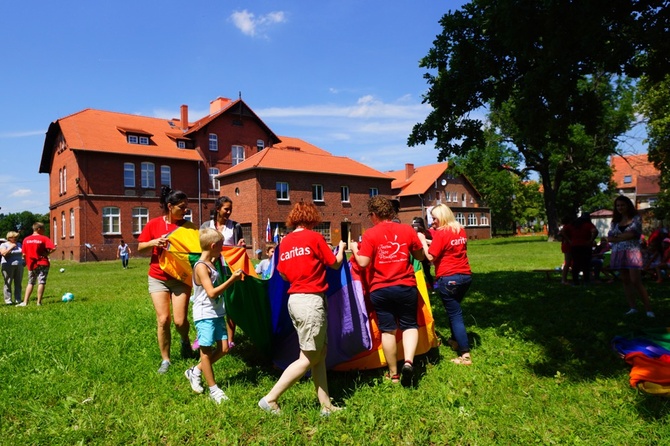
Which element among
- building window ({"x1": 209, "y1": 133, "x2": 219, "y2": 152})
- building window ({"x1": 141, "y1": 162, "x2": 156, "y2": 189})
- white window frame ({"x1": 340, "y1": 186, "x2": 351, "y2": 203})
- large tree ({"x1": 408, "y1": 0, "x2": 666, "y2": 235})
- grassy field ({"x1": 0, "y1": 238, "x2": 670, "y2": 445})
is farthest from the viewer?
building window ({"x1": 209, "y1": 133, "x2": 219, "y2": 152})

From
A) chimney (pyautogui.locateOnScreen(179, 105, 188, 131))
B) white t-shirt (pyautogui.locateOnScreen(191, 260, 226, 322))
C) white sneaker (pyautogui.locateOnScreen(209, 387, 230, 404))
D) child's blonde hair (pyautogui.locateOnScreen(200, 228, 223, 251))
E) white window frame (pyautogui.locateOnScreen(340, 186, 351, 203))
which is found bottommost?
white sneaker (pyautogui.locateOnScreen(209, 387, 230, 404))

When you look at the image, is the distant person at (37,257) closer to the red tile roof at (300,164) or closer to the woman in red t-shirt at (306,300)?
the woman in red t-shirt at (306,300)

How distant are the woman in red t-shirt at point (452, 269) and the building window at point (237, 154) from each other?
129 ft

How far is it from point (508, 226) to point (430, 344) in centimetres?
6991

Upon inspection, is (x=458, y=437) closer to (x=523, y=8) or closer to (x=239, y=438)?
(x=239, y=438)

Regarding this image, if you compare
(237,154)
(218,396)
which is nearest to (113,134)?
(237,154)

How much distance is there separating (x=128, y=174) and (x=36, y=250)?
2833 centimetres

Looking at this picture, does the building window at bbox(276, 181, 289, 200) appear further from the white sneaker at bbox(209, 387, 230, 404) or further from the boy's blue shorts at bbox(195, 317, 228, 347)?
the white sneaker at bbox(209, 387, 230, 404)

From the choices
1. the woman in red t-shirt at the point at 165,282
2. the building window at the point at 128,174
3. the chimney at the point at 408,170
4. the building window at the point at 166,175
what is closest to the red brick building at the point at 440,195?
the chimney at the point at 408,170

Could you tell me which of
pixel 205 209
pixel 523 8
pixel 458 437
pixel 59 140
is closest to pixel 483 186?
pixel 205 209

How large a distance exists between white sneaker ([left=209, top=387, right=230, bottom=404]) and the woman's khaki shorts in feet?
3.47

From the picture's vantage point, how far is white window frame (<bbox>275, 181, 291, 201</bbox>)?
37741 millimetres

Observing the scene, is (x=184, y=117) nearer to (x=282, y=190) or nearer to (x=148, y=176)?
(x=148, y=176)

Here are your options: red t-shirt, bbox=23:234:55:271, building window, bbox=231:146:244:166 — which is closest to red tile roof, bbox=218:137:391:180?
building window, bbox=231:146:244:166
